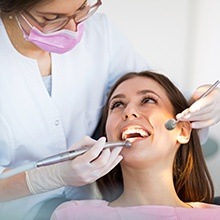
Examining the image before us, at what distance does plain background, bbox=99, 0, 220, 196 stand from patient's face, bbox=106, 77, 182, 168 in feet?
1.14

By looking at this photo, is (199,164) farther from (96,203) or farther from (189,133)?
(96,203)

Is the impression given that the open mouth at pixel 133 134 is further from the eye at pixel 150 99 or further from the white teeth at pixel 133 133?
the eye at pixel 150 99

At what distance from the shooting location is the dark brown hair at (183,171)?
1.71m

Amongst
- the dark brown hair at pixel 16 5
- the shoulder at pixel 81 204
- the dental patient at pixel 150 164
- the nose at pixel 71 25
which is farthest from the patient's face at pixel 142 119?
the dark brown hair at pixel 16 5

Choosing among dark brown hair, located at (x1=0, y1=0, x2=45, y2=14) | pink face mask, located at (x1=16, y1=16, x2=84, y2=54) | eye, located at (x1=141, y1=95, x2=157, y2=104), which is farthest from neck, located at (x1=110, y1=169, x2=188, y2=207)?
dark brown hair, located at (x1=0, y1=0, x2=45, y2=14)

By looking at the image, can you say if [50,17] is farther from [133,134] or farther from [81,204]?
[81,204]

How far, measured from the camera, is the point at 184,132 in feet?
5.46

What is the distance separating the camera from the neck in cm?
158

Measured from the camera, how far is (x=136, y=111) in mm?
1576

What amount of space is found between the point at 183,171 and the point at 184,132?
0.14 m

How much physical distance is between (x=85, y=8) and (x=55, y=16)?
11cm

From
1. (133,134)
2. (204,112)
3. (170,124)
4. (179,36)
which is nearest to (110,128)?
(133,134)

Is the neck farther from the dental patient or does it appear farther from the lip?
the lip

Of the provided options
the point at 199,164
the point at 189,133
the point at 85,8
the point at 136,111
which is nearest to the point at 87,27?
the point at 85,8
